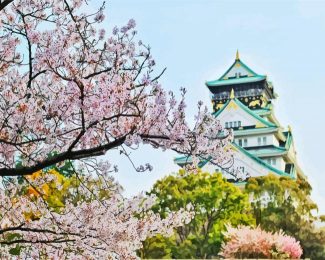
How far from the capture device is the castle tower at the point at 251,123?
52188 millimetres

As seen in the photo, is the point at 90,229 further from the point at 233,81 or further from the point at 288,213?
the point at 233,81

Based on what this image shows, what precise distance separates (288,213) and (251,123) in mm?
20955

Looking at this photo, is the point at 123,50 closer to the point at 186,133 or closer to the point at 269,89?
the point at 186,133

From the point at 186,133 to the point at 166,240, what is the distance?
26667mm

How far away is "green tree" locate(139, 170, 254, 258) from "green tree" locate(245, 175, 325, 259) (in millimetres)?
3239

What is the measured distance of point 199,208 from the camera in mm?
33719

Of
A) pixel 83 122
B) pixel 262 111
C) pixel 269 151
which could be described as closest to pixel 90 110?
pixel 83 122

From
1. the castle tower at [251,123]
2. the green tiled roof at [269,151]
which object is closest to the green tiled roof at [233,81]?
the castle tower at [251,123]

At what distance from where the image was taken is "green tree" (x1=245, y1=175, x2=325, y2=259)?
36438mm

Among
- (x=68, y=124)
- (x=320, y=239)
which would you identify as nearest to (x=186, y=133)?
(x=68, y=124)

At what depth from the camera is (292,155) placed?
59.0m

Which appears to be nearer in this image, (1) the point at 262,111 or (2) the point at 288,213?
(2) the point at 288,213

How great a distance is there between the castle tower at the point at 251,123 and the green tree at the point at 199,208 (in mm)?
16864

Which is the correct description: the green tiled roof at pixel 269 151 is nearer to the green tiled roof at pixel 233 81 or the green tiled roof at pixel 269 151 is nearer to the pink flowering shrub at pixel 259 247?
the green tiled roof at pixel 233 81
